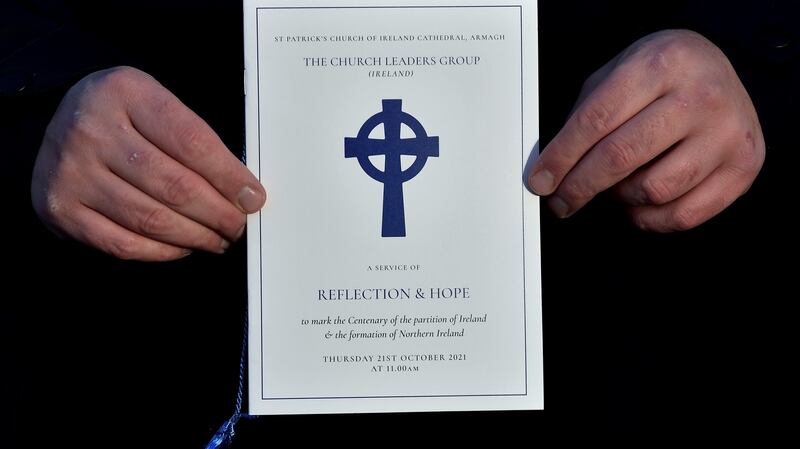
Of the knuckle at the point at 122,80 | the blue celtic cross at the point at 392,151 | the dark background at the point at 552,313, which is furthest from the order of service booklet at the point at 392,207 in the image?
the dark background at the point at 552,313

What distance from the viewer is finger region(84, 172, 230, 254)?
2.92 feet

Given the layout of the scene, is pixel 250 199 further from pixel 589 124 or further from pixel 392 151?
pixel 589 124

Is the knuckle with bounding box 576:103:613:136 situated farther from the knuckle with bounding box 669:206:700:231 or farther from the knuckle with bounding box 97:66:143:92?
the knuckle with bounding box 97:66:143:92

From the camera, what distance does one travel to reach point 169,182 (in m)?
0.87

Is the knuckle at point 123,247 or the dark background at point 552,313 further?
the dark background at point 552,313

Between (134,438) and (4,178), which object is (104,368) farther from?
(4,178)

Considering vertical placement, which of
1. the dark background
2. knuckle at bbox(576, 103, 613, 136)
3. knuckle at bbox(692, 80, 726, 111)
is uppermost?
knuckle at bbox(692, 80, 726, 111)

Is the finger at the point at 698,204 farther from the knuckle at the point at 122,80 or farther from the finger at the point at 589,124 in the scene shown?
the knuckle at the point at 122,80

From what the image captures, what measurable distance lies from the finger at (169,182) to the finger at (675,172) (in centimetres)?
47

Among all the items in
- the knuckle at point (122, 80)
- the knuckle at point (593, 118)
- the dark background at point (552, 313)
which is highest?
the knuckle at point (122, 80)

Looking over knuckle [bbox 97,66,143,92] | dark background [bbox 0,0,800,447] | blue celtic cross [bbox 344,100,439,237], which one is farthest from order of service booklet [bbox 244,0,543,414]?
dark background [bbox 0,0,800,447]

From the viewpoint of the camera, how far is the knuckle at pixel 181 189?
87 cm

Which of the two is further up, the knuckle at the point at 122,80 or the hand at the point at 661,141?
the knuckle at the point at 122,80

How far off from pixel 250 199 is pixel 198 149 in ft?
0.26
